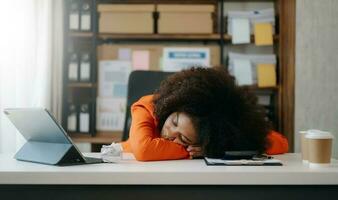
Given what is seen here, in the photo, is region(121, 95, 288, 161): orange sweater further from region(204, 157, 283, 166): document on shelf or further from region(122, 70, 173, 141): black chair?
region(122, 70, 173, 141): black chair

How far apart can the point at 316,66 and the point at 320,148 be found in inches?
68.4

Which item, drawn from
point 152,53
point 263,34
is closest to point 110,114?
point 152,53

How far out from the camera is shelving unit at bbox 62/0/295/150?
2.87 m

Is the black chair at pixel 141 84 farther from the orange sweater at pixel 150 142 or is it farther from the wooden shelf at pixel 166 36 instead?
the wooden shelf at pixel 166 36

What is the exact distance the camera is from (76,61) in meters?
2.97

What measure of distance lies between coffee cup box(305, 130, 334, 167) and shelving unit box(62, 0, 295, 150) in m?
1.81

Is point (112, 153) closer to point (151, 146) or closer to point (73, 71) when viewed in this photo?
point (151, 146)

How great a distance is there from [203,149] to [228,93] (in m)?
0.21

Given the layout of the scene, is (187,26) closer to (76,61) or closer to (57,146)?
(76,61)

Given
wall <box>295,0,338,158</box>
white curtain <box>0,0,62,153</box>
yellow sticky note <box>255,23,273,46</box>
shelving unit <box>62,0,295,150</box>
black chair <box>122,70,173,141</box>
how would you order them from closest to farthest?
black chair <box>122,70,173,141</box>
white curtain <box>0,0,62,153</box>
wall <box>295,0,338,158</box>
shelving unit <box>62,0,295,150</box>
yellow sticky note <box>255,23,273,46</box>

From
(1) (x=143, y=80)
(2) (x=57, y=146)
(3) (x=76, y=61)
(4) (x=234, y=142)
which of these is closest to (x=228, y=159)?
(4) (x=234, y=142)

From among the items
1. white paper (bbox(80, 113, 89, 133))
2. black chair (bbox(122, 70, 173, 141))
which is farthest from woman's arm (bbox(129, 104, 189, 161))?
white paper (bbox(80, 113, 89, 133))

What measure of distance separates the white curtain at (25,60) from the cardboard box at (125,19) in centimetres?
37

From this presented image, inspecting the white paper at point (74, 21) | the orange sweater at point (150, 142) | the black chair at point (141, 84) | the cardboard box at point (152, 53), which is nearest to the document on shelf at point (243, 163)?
the orange sweater at point (150, 142)
